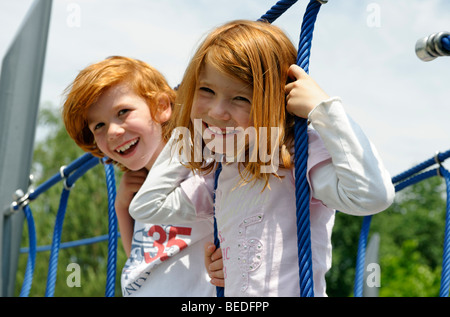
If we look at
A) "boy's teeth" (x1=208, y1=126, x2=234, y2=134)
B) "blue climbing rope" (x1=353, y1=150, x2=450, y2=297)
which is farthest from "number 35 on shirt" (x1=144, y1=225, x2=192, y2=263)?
"blue climbing rope" (x1=353, y1=150, x2=450, y2=297)

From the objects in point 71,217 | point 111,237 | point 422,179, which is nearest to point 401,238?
point 71,217

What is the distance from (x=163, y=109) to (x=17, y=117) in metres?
0.61

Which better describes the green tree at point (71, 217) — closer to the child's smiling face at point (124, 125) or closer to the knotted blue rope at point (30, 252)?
the knotted blue rope at point (30, 252)

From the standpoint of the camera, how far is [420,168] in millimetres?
1249

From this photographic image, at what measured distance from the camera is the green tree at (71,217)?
312 inches

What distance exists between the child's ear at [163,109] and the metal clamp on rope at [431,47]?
2.14ft

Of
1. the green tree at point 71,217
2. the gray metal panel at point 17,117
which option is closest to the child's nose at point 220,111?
the gray metal panel at point 17,117

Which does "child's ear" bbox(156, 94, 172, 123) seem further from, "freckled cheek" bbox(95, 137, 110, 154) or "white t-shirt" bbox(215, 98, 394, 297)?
"white t-shirt" bbox(215, 98, 394, 297)

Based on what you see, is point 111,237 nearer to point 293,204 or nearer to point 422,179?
point 293,204

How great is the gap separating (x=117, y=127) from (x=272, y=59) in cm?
44

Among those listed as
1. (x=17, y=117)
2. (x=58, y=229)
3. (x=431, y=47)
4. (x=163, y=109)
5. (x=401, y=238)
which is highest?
(x=401, y=238)

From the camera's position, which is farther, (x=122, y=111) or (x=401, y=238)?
(x=401, y=238)

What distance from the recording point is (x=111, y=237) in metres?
1.24
